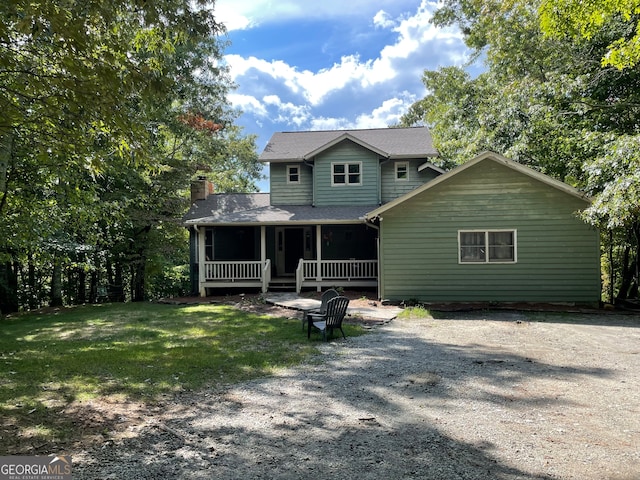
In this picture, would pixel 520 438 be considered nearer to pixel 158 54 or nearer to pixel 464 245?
pixel 158 54

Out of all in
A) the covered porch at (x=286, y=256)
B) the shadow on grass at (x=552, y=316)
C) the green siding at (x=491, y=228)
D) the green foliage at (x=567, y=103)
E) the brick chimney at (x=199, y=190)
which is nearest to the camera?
the green foliage at (x=567, y=103)

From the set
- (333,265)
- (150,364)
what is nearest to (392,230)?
(333,265)

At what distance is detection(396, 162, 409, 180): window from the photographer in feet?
57.4

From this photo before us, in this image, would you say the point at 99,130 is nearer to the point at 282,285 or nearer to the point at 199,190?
the point at 282,285

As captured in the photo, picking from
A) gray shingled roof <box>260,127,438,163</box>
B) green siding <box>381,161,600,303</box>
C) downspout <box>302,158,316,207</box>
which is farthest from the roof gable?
downspout <box>302,158,316,207</box>

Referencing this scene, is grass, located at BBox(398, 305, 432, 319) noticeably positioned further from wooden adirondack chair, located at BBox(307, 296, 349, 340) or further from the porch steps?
the porch steps

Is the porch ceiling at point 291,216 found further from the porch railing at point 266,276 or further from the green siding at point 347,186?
the porch railing at point 266,276

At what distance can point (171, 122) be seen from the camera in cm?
1853

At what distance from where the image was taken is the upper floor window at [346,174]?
1717 cm

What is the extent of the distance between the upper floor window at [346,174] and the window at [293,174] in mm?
1708

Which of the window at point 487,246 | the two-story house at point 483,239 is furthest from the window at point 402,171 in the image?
the window at point 487,246

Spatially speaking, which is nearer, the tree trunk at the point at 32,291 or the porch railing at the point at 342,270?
the porch railing at the point at 342,270

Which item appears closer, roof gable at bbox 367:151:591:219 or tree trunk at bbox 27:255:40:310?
roof gable at bbox 367:151:591:219

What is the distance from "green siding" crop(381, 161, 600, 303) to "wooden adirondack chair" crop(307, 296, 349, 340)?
5.11 metres
